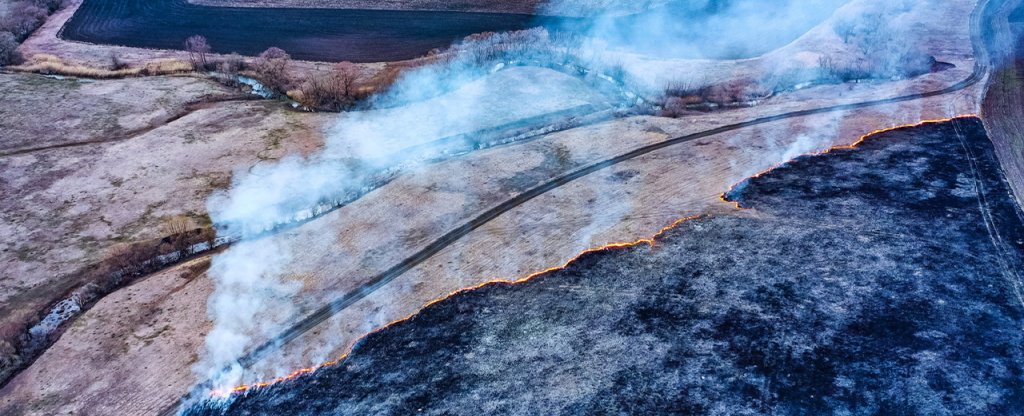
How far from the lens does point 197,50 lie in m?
45.9

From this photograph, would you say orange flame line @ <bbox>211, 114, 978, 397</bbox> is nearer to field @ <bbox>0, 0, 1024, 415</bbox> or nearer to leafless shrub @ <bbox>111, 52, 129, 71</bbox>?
field @ <bbox>0, 0, 1024, 415</bbox>

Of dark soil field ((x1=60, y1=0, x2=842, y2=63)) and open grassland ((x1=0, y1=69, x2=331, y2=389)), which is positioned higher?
dark soil field ((x1=60, y1=0, x2=842, y2=63))

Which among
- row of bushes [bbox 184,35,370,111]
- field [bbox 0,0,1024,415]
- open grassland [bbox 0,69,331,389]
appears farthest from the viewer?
row of bushes [bbox 184,35,370,111]

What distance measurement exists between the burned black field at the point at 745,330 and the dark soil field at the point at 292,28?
30.3 meters

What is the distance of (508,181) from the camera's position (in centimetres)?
2650

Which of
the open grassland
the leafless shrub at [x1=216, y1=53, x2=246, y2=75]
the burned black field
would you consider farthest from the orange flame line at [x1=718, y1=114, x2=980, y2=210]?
the leafless shrub at [x1=216, y1=53, x2=246, y2=75]

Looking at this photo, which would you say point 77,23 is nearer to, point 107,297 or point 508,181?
point 107,297

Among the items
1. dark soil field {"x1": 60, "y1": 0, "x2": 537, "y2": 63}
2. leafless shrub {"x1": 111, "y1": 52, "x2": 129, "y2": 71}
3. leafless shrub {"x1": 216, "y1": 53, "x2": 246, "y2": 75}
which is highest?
dark soil field {"x1": 60, "y1": 0, "x2": 537, "y2": 63}

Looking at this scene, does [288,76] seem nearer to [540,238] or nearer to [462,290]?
[540,238]

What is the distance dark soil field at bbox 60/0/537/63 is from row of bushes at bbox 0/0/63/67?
8.69 feet

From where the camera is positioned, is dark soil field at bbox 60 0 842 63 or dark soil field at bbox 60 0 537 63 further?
dark soil field at bbox 60 0 537 63

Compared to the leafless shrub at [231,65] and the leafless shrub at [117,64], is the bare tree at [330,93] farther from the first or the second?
the leafless shrub at [117,64]

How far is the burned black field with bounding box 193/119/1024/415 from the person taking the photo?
15961mm

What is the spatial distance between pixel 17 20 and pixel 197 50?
19732mm
